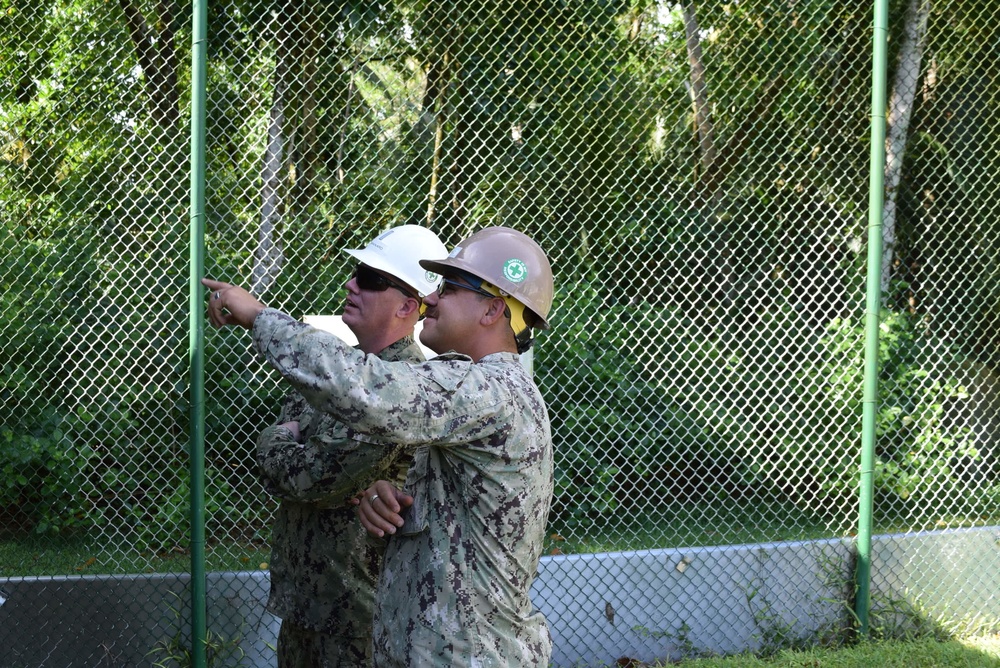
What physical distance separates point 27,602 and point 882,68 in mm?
4910

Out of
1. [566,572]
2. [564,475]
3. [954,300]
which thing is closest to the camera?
[566,572]

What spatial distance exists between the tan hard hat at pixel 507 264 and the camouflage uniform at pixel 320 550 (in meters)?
0.65

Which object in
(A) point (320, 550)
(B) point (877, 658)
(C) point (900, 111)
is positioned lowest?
(A) point (320, 550)

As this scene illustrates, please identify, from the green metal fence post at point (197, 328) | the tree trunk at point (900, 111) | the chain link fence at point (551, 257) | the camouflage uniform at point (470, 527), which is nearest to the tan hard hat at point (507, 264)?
the camouflage uniform at point (470, 527)

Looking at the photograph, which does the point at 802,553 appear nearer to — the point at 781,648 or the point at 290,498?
the point at 781,648

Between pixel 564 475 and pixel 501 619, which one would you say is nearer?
pixel 501 619

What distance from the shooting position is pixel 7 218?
4.76m

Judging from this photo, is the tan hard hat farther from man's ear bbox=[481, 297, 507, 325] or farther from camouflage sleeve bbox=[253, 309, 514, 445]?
camouflage sleeve bbox=[253, 309, 514, 445]

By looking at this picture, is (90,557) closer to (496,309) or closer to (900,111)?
(496,309)

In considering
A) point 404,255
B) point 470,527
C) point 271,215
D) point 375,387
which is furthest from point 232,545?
point 375,387

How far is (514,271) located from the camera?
2.18 metres

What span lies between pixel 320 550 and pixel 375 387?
115 centimetres

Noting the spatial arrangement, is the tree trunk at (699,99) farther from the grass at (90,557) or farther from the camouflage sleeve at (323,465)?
the camouflage sleeve at (323,465)

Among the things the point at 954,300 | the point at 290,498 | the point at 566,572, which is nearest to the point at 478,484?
the point at 290,498
